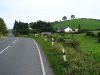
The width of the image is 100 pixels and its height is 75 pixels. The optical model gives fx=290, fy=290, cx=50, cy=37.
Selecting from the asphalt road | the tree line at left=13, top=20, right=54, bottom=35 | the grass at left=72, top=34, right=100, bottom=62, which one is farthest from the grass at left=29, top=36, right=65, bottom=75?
the tree line at left=13, top=20, right=54, bottom=35

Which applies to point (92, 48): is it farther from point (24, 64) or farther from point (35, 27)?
point (35, 27)

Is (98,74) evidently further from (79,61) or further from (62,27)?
(62,27)

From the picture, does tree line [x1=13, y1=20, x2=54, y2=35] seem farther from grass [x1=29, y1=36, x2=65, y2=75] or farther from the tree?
grass [x1=29, y1=36, x2=65, y2=75]

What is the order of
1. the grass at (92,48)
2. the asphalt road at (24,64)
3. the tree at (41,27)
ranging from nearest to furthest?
the asphalt road at (24,64) < the grass at (92,48) < the tree at (41,27)

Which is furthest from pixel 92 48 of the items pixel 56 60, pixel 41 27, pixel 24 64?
pixel 41 27

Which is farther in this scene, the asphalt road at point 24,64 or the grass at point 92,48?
the grass at point 92,48

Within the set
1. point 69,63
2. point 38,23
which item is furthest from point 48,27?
point 69,63

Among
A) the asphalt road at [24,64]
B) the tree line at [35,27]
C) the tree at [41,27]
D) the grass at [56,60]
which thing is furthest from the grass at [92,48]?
the tree line at [35,27]

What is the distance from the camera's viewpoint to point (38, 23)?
15038 centimetres

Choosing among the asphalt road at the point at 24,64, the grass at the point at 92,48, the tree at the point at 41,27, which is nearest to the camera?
the asphalt road at the point at 24,64

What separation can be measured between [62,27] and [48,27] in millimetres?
19687

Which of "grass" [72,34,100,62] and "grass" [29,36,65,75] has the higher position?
"grass" [29,36,65,75]

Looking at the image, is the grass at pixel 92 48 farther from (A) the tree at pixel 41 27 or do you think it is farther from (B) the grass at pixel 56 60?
(A) the tree at pixel 41 27

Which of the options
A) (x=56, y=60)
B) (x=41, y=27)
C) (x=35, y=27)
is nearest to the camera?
(x=56, y=60)
